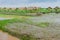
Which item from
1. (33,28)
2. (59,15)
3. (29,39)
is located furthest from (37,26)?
(59,15)

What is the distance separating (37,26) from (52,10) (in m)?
0.25

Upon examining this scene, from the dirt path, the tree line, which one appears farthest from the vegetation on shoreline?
the dirt path

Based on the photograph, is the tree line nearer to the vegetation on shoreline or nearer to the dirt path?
the vegetation on shoreline

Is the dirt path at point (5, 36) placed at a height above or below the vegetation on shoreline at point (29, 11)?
below

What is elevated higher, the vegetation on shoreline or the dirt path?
the vegetation on shoreline

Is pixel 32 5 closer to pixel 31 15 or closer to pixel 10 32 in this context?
pixel 31 15

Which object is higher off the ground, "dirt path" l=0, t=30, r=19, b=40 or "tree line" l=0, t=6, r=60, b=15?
"tree line" l=0, t=6, r=60, b=15

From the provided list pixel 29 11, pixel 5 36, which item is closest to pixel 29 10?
pixel 29 11

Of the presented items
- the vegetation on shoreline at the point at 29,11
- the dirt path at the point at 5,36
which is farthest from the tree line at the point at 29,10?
the dirt path at the point at 5,36

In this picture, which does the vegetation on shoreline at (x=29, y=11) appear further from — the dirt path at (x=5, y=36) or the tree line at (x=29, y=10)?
the dirt path at (x=5, y=36)

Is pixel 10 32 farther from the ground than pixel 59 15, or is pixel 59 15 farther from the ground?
pixel 59 15

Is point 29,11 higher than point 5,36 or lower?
higher

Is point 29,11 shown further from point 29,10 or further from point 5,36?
point 5,36

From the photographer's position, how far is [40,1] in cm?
151
